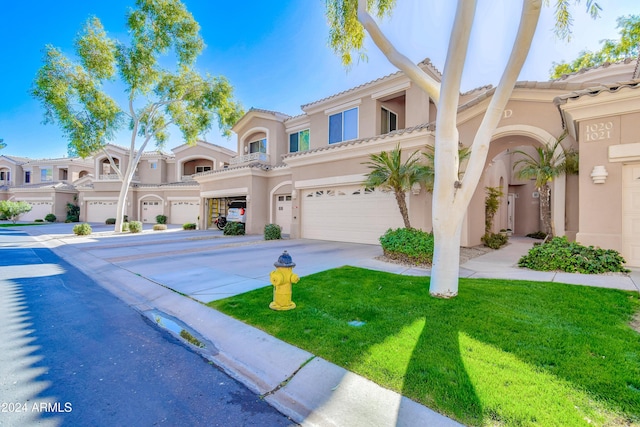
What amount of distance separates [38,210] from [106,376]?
4290 centimetres

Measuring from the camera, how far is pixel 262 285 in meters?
6.27

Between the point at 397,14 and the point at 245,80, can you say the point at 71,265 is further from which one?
the point at 245,80

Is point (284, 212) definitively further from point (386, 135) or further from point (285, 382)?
point (285, 382)

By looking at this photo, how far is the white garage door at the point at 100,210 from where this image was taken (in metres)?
31.1

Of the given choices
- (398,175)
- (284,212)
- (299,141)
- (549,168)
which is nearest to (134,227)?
(284,212)

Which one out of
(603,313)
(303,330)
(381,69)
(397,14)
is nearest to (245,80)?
(381,69)

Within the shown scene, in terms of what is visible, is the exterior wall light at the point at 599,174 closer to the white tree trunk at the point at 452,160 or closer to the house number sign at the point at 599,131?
the house number sign at the point at 599,131

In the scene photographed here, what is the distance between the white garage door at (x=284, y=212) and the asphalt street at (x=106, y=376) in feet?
42.5

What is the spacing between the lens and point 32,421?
2.45 meters

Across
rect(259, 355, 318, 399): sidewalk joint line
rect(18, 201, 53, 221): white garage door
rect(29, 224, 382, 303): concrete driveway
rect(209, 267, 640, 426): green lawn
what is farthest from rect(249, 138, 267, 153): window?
rect(18, 201, 53, 221): white garage door

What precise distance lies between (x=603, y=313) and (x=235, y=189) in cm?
1826

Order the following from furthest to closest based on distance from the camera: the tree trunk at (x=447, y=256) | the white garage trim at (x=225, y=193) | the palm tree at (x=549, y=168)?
the white garage trim at (x=225, y=193) → the palm tree at (x=549, y=168) → the tree trunk at (x=447, y=256)

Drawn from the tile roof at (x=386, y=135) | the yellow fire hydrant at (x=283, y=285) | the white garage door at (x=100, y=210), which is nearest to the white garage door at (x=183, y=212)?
the white garage door at (x=100, y=210)

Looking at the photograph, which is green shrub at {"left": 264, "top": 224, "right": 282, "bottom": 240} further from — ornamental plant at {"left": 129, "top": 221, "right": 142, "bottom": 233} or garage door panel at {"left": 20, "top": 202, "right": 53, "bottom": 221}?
garage door panel at {"left": 20, "top": 202, "right": 53, "bottom": 221}
